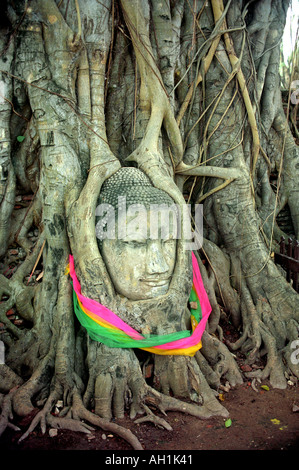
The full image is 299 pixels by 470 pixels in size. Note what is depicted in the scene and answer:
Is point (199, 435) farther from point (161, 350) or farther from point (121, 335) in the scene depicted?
point (121, 335)

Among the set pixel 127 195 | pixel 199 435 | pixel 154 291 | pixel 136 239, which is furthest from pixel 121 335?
pixel 127 195

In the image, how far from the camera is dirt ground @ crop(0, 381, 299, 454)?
2648 mm

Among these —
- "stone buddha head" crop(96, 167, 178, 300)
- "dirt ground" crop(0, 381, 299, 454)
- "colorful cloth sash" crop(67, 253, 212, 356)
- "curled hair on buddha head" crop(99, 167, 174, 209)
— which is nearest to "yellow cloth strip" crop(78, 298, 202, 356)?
"colorful cloth sash" crop(67, 253, 212, 356)

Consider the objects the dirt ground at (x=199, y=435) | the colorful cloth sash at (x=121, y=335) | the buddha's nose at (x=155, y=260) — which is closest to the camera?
the dirt ground at (x=199, y=435)

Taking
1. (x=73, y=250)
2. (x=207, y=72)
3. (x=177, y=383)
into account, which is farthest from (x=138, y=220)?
(x=207, y=72)

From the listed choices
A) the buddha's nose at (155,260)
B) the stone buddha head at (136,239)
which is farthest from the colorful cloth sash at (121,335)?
the buddha's nose at (155,260)

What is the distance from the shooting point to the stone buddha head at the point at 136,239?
3.28m

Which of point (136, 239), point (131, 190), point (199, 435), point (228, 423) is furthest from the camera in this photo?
point (131, 190)

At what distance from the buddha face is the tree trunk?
0.28 ft

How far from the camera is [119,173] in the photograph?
357cm

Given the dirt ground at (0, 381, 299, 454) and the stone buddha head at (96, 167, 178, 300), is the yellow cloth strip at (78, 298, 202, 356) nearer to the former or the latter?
the stone buddha head at (96, 167, 178, 300)

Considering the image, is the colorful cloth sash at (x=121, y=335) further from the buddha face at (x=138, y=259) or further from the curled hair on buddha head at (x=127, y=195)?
the curled hair on buddha head at (x=127, y=195)

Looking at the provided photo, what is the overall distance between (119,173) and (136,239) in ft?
2.29

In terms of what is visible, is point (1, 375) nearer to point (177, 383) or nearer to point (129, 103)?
point (177, 383)
